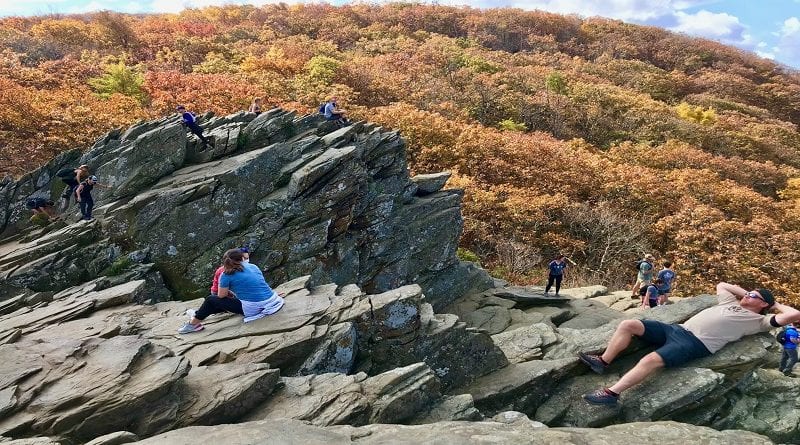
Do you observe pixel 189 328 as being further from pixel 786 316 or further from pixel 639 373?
pixel 786 316

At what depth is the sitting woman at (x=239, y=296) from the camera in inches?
398

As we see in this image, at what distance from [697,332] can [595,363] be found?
2182 millimetres

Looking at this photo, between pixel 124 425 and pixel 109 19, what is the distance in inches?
2740

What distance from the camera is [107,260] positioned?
1483cm

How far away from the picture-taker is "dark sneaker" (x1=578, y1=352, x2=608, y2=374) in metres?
10.4

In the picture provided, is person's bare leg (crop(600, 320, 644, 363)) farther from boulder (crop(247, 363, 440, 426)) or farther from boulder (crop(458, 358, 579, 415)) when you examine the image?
boulder (crop(247, 363, 440, 426))

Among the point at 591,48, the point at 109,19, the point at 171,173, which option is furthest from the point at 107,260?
the point at 591,48

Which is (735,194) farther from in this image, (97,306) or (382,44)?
(382,44)

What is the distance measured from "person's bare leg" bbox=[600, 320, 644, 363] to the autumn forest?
18.2 m

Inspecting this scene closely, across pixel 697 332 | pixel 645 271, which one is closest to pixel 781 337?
pixel 697 332

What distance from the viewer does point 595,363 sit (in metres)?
10.4

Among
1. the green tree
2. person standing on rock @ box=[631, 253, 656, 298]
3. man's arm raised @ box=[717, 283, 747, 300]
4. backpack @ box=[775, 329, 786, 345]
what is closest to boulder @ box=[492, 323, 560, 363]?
man's arm raised @ box=[717, 283, 747, 300]

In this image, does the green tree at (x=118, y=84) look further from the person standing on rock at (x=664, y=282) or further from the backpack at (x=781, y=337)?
the backpack at (x=781, y=337)

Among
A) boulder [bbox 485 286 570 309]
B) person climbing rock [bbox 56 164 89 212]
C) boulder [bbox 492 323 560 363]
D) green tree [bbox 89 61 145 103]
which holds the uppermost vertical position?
green tree [bbox 89 61 145 103]
